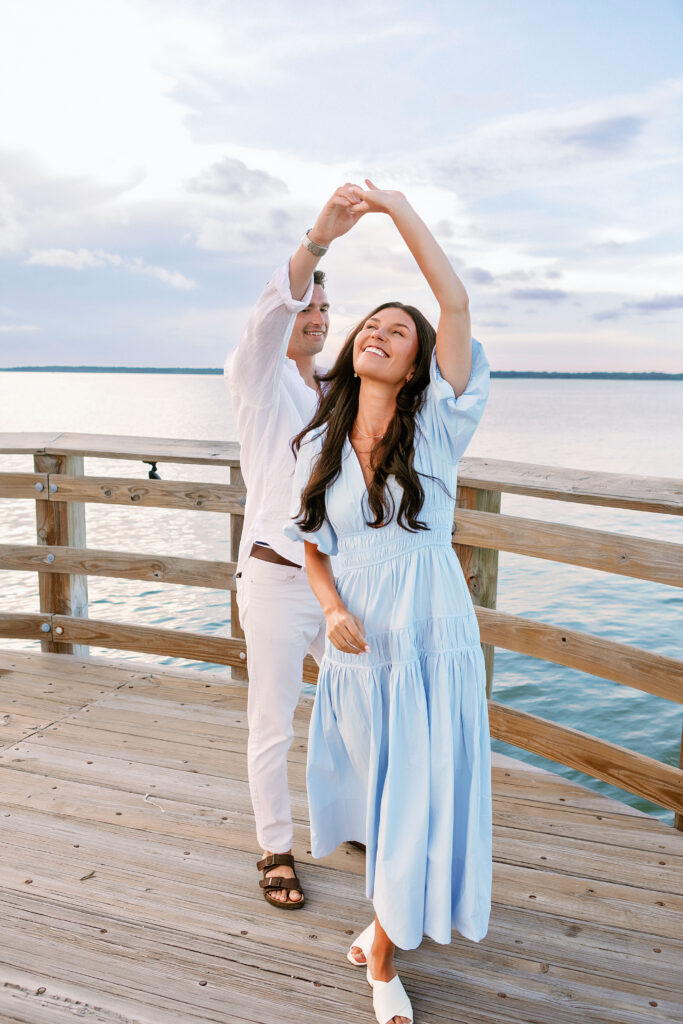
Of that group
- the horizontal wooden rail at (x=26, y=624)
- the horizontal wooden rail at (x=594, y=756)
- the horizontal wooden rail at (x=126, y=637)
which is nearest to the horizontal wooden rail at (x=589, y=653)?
the horizontal wooden rail at (x=594, y=756)

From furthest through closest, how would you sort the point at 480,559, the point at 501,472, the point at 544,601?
the point at 544,601
the point at 480,559
the point at 501,472

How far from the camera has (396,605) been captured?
1.81 metres

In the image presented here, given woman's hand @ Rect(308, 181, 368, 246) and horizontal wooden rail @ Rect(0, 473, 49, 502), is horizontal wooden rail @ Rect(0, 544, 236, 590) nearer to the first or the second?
horizontal wooden rail @ Rect(0, 473, 49, 502)

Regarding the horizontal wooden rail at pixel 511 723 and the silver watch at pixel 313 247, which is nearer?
the silver watch at pixel 313 247

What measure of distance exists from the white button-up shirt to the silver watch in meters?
0.22

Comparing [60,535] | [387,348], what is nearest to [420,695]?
[387,348]

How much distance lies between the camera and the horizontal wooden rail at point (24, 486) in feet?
12.5

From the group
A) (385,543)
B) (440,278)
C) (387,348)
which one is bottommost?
(385,543)

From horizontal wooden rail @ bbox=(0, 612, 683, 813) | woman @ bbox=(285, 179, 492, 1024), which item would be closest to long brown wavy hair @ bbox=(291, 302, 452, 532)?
woman @ bbox=(285, 179, 492, 1024)

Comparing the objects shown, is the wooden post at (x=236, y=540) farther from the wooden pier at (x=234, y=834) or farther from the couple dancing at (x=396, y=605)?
the couple dancing at (x=396, y=605)

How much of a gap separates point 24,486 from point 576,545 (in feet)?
8.10

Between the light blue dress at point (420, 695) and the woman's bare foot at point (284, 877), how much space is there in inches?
17.6

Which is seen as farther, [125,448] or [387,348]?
[125,448]

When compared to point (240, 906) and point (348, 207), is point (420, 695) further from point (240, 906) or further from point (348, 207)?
point (348, 207)
